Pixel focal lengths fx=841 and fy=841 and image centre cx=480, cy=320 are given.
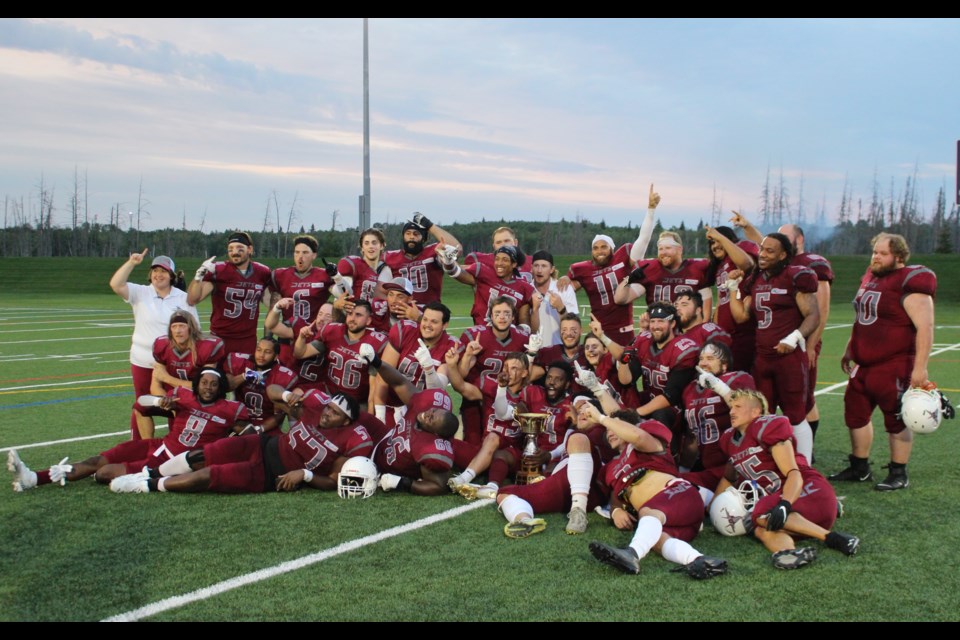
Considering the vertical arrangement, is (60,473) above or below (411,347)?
below

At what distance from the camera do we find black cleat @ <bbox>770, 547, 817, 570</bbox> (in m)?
4.62

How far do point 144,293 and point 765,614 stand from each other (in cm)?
628

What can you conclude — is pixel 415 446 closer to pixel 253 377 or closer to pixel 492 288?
pixel 253 377

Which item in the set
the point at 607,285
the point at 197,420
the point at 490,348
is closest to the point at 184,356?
the point at 197,420

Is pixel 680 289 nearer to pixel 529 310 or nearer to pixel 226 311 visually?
pixel 529 310

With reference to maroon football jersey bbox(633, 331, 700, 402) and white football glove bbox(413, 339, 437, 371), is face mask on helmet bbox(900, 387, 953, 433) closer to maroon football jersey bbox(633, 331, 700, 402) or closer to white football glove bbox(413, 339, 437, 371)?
maroon football jersey bbox(633, 331, 700, 402)

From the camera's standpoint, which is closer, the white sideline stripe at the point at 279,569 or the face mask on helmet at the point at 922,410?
the white sideline stripe at the point at 279,569

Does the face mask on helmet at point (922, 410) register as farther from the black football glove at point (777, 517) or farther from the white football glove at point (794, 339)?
the black football glove at point (777, 517)

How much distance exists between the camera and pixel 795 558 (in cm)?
463

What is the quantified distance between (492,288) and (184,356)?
2917 mm

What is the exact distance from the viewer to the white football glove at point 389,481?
6.28m

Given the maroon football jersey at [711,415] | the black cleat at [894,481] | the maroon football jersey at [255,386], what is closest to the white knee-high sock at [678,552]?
the maroon football jersey at [711,415]

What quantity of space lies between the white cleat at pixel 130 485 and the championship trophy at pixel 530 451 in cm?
279

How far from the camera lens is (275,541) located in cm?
513
